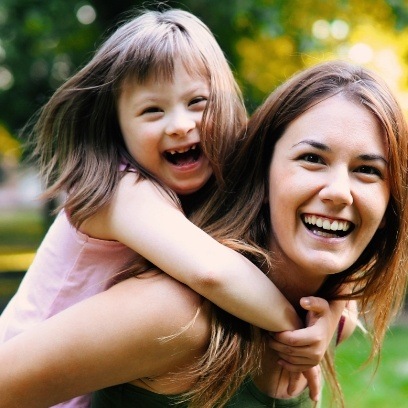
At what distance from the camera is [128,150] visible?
2787mm

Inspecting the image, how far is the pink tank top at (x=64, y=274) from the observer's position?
2.59 meters

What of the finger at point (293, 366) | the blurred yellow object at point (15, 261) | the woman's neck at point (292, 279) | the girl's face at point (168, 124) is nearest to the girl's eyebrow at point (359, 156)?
the woman's neck at point (292, 279)

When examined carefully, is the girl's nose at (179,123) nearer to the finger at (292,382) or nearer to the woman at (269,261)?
the woman at (269,261)

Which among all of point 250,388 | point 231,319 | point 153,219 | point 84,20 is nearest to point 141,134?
point 153,219

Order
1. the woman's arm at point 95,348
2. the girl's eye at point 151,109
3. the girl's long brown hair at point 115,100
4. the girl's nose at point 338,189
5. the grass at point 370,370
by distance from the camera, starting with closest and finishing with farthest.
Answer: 1. the woman's arm at point 95,348
2. the girl's nose at point 338,189
3. the girl's long brown hair at point 115,100
4. the girl's eye at point 151,109
5. the grass at point 370,370

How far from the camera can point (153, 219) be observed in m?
2.36

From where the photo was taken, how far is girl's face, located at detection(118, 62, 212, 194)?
2709mm

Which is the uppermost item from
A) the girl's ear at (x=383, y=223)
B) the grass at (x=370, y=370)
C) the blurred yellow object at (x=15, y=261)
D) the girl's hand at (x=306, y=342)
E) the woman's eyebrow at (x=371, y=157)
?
the woman's eyebrow at (x=371, y=157)

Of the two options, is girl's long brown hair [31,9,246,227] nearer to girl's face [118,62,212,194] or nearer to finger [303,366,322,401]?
girl's face [118,62,212,194]

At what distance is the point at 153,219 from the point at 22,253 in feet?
66.5

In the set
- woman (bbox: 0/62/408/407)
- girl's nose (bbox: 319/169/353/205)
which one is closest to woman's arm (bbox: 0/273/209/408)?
woman (bbox: 0/62/408/407)

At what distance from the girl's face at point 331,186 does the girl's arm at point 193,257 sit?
17 centimetres

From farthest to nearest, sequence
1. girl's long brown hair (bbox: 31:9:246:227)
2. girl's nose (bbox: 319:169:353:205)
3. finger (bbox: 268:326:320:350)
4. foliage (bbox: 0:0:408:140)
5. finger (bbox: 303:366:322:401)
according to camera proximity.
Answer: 1. foliage (bbox: 0:0:408:140)
2. girl's long brown hair (bbox: 31:9:246:227)
3. finger (bbox: 303:366:322:401)
4. finger (bbox: 268:326:320:350)
5. girl's nose (bbox: 319:169:353:205)

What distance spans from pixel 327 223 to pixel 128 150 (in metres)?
0.90
